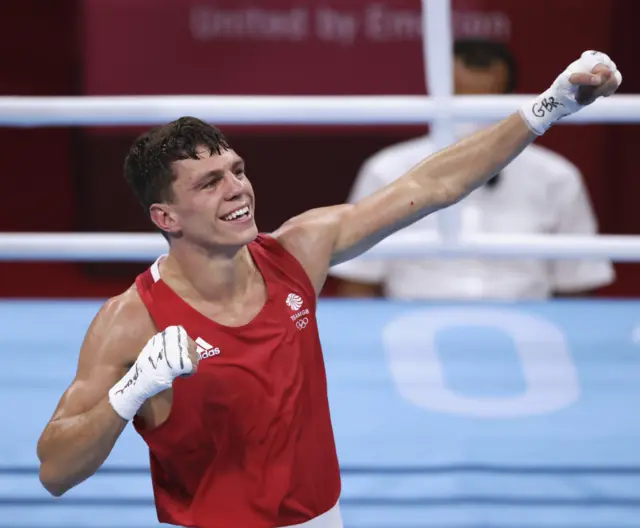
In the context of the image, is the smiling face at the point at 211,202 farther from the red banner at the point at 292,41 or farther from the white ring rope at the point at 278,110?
the red banner at the point at 292,41

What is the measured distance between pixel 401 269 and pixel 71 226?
2.57 m

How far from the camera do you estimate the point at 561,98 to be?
83.6 inches

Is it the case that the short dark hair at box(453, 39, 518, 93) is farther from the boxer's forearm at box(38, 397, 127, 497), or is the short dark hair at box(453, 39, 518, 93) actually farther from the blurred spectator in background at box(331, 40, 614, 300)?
the boxer's forearm at box(38, 397, 127, 497)

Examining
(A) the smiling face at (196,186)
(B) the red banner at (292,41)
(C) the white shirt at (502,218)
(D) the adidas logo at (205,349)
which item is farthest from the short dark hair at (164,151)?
(B) the red banner at (292,41)

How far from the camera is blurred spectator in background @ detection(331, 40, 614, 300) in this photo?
3.49 meters

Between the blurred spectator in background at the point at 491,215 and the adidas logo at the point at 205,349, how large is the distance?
60.8 inches

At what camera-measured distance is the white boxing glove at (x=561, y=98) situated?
2.08 metres

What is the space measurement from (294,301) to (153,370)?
0.39 meters

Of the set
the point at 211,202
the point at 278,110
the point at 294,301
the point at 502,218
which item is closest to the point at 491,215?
the point at 502,218

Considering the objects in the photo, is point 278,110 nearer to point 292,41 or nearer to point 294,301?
point 294,301

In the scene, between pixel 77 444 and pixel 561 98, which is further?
pixel 561 98

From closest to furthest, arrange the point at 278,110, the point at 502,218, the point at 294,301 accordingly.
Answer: the point at 294,301 < the point at 278,110 < the point at 502,218

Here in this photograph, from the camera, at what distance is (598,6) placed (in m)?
5.10

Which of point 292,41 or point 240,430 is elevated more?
A: point 292,41
